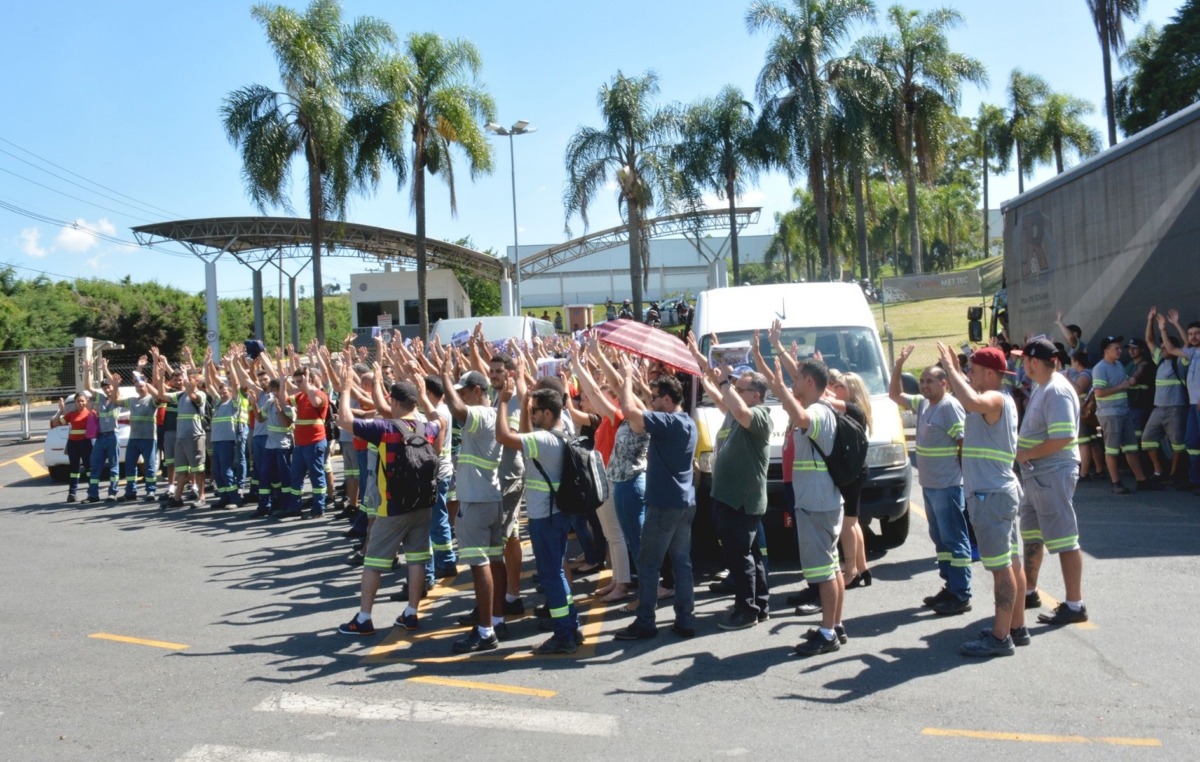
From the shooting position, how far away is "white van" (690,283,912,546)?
802 centimetres

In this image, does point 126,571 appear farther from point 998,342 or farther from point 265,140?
point 265,140

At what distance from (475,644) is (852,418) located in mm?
3030

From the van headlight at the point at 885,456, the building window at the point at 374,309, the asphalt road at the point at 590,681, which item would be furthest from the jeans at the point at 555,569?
the building window at the point at 374,309

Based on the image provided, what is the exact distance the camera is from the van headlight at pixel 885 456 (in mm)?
8031

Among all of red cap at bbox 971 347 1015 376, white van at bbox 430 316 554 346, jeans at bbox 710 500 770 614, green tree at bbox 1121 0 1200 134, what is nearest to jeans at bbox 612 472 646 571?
jeans at bbox 710 500 770 614

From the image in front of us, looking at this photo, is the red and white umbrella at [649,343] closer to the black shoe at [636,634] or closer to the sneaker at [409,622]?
the black shoe at [636,634]

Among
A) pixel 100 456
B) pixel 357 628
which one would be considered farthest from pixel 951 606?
pixel 100 456

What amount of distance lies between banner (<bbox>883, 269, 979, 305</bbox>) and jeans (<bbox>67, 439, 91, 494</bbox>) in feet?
49.0

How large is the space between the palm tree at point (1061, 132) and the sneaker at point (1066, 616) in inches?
2126

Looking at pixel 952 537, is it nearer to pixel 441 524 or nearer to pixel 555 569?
pixel 555 569

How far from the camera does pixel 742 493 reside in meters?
6.54

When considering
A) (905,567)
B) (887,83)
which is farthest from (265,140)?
(905,567)

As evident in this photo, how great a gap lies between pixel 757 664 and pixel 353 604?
347cm

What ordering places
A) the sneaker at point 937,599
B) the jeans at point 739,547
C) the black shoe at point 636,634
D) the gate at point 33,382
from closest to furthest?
1. the black shoe at point 636,634
2. the jeans at point 739,547
3. the sneaker at point 937,599
4. the gate at point 33,382
